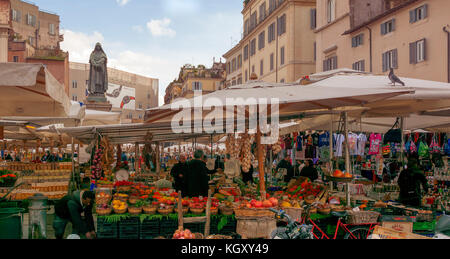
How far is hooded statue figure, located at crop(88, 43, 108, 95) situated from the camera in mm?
23039

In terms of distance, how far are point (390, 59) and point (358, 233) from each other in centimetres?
1845

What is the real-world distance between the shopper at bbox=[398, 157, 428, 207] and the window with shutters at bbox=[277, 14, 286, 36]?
26.8m

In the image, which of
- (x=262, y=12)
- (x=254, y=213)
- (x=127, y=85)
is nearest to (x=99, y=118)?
(x=254, y=213)

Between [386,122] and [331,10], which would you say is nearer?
[386,122]

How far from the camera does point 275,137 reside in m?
6.86

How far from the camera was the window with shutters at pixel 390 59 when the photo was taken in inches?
843

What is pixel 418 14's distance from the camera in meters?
19.8

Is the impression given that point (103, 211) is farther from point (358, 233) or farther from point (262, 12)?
point (262, 12)

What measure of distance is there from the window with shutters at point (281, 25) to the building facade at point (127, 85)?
28877 mm

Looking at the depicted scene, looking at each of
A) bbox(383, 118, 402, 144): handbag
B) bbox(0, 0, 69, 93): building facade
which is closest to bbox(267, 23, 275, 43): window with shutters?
bbox(0, 0, 69, 93): building facade

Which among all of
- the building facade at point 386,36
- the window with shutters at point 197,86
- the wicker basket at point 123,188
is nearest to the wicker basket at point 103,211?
the wicker basket at point 123,188

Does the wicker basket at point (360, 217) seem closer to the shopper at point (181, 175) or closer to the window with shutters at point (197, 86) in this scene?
the shopper at point (181, 175)

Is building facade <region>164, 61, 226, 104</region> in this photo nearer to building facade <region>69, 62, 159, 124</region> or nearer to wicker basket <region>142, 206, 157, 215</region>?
building facade <region>69, 62, 159, 124</region>

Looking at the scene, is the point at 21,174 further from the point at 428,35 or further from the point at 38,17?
the point at 38,17
